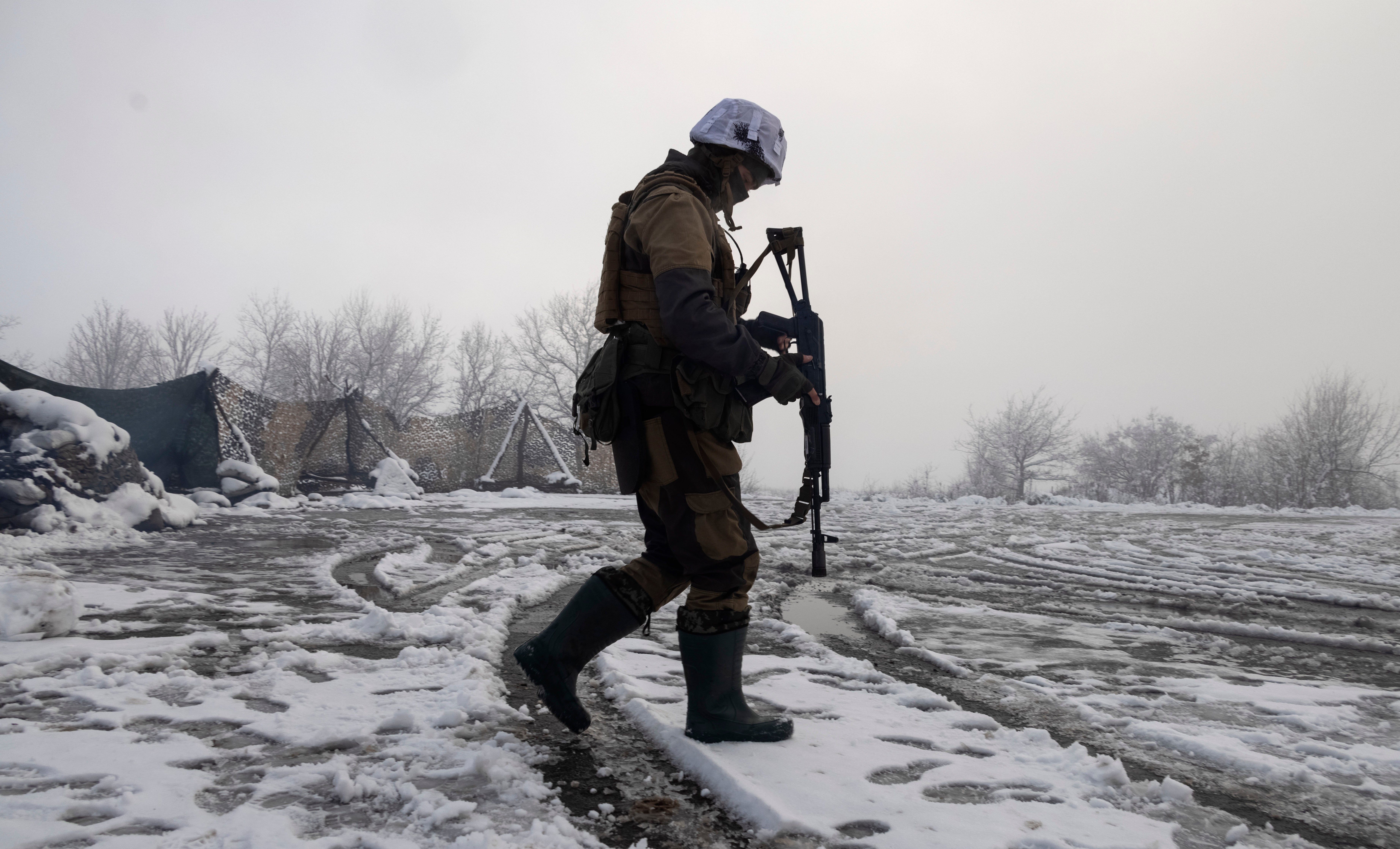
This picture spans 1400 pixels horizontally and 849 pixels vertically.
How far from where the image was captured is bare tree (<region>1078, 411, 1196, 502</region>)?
31516 millimetres

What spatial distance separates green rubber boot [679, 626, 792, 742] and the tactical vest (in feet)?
2.75

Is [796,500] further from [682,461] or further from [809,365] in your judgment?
[682,461]

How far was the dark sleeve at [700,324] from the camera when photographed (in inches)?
77.4

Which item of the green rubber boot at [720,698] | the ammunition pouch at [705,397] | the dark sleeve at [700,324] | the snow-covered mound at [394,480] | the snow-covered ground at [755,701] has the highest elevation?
the dark sleeve at [700,324]

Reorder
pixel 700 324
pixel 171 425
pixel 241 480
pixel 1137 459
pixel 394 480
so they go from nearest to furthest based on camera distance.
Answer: pixel 700 324 < pixel 171 425 < pixel 241 480 < pixel 394 480 < pixel 1137 459

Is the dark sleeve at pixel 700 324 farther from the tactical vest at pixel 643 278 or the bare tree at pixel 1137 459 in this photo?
the bare tree at pixel 1137 459

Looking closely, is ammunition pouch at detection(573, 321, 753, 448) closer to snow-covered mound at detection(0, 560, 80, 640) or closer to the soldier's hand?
the soldier's hand

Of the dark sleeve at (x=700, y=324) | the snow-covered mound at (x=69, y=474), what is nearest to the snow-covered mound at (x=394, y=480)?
the snow-covered mound at (x=69, y=474)

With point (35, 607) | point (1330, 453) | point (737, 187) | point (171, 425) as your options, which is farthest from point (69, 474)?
point (1330, 453)

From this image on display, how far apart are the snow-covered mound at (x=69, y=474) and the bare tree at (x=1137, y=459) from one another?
Answer: 30825 millimetres

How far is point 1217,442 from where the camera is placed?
30750mm

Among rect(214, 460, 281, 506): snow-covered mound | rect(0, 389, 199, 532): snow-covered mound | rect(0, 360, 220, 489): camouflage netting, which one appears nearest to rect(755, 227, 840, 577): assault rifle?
rect(0, 389, 199, 532): snow-covered mound

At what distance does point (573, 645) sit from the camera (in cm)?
204

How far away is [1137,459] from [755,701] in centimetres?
3704
